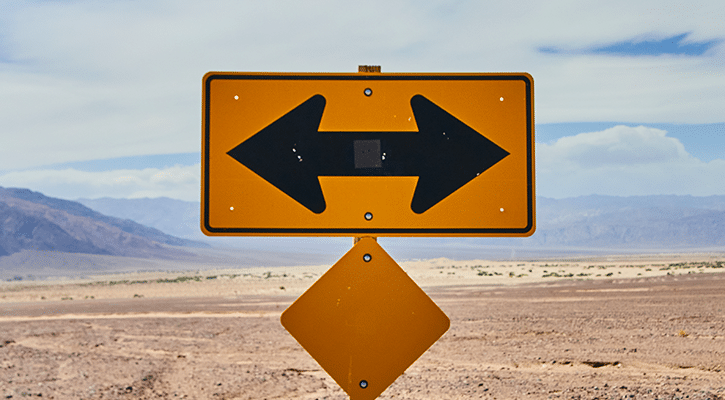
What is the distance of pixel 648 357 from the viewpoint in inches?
375

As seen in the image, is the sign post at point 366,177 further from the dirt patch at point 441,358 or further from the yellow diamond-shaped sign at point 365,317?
the dirt patch at point 441,358

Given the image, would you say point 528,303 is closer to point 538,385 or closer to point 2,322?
point 538,385

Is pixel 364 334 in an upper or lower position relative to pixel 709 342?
upper

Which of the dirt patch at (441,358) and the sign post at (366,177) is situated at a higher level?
the sign post at (366,177)

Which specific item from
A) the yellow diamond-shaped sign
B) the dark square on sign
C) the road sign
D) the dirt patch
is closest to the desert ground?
the dirt patch

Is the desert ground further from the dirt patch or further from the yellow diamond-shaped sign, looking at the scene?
the yellow diamond-shaped sign

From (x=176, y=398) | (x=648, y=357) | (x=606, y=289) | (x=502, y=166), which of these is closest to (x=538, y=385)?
(x=648, y=357)

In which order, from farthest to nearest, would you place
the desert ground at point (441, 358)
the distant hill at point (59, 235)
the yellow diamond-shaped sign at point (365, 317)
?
the distant hill at point (59, 235)
the desert ground at point (441, 358)
the yellow diamond-shaped sign at point (365, 317)

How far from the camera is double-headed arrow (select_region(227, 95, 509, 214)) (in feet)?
8.55

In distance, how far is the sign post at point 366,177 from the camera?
254 cm

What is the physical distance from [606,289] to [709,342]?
571 inches

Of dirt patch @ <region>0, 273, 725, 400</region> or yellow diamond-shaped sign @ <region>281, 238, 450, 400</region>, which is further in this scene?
dirt patch @ <region>0, 273, 725, 400</region>

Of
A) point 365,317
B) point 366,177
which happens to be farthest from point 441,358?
point 366,177

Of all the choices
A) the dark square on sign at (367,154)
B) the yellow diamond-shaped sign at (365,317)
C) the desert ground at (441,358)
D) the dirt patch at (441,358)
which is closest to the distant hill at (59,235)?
the dirt patch at (441,358)
